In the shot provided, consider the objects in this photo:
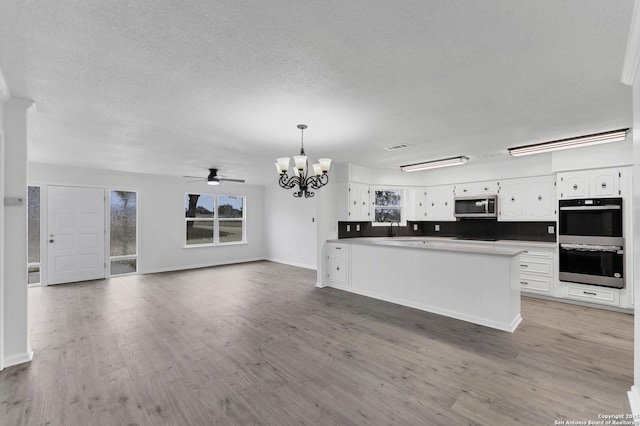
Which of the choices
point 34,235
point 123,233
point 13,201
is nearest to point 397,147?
point 13,201

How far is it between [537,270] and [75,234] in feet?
29.2

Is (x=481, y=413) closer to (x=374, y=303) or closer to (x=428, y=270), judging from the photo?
(x=428, y=270)

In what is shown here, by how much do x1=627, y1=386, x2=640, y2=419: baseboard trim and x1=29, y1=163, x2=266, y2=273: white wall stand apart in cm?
803

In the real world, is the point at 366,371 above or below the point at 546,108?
below

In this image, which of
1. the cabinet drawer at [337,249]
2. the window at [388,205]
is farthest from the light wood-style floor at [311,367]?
the window at [388,205]

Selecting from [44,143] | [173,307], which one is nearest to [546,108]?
[173,307]

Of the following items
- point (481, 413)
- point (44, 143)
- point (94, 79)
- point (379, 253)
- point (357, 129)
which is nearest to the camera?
point (481, 413)

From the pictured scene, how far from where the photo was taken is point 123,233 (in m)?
6.85

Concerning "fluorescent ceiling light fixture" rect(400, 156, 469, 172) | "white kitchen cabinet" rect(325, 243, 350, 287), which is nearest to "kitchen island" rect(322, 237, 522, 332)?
"white kitchen cabinet" rect(325, 243, 350, 287)

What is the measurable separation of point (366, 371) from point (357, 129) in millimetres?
2592

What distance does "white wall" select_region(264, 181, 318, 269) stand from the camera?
7781 mm

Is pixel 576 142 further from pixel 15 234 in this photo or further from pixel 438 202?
pixel 15 234

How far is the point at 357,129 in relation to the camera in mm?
3535

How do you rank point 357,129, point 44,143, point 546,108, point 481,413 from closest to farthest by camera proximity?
point 481,413 < point 546,108 < point 357,129 < point 44,143
